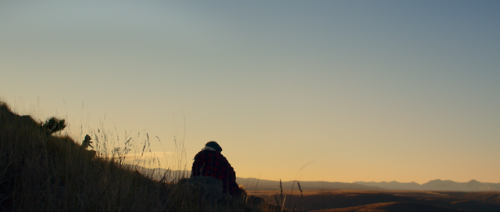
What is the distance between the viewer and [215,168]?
20.8 feet

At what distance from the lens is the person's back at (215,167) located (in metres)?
6.26

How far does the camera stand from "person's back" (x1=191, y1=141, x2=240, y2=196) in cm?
626

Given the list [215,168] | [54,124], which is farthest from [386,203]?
[54,124]

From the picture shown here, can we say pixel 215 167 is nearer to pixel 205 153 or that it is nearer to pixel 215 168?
pixel 215 168

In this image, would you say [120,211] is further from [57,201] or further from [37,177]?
[37,177]

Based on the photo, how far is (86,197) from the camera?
2.82m

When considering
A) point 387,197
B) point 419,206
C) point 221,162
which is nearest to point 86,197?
point 221,162

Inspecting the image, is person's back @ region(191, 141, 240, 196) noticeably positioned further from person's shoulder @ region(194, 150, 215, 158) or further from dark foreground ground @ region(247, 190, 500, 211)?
dark foreground ground @ region(247, 190, 500, 211)

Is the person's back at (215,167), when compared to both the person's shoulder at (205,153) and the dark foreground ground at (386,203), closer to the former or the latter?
the person's shoulder at (205,153)

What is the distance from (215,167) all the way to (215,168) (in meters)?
0.02

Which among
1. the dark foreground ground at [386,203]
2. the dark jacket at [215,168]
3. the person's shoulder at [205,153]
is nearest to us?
the dark jacket at [215,168]

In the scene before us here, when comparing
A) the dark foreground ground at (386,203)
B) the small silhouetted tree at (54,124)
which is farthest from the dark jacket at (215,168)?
the dark foreground ground at (386,203)

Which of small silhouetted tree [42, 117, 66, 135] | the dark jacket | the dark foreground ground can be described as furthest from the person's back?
the dark foreground ground

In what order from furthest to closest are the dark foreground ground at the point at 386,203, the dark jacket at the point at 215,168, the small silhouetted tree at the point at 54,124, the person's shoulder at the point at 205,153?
the dark foreground ground at the point at 386,203
the small silhouetted tree at the point at 54,124
the person's shoulder at the point at 205,153
the dark jacket at the point at 215,168
